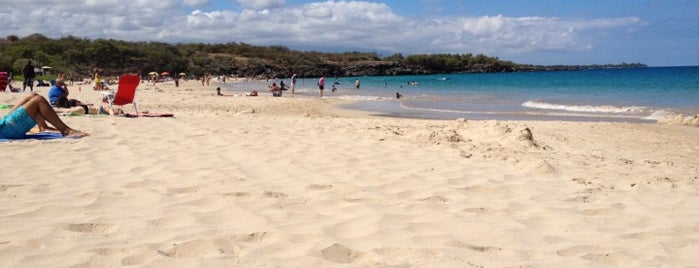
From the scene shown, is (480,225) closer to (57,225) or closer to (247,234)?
(247,234)

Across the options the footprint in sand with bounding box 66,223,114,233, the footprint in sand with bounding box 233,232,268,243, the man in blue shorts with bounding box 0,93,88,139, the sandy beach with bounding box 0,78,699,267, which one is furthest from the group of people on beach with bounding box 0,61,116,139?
the footprint in sand with bounding box 233,232,268,243

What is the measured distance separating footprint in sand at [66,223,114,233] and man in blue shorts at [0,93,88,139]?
4.46 m

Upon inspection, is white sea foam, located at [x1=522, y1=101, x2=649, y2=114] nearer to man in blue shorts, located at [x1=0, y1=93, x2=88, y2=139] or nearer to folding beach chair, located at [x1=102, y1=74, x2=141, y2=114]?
folding beach chair, located at [x1=102, y1=74, x2=141, y2=114]

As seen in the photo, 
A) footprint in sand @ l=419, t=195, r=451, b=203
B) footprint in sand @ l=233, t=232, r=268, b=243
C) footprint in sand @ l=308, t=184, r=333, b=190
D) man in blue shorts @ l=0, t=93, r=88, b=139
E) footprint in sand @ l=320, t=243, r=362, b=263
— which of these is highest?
man in blue shorts @ l=0, t=93, r=88, b=139

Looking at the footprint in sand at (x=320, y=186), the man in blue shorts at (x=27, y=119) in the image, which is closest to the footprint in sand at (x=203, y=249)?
the footprint in sand at (x=320, y=186)

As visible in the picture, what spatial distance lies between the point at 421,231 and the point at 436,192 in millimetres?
1159

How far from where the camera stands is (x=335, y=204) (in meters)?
4.02

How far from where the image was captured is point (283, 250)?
2.93m

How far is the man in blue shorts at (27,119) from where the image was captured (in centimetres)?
688

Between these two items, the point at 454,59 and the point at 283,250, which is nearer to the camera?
the point at 283,250

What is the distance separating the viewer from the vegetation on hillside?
68000 mm

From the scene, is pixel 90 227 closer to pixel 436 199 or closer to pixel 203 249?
pixel 203 249

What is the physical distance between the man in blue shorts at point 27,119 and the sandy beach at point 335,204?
1.31 ft

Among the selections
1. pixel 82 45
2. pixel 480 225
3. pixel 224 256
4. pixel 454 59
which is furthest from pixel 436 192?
pixel 454 59
